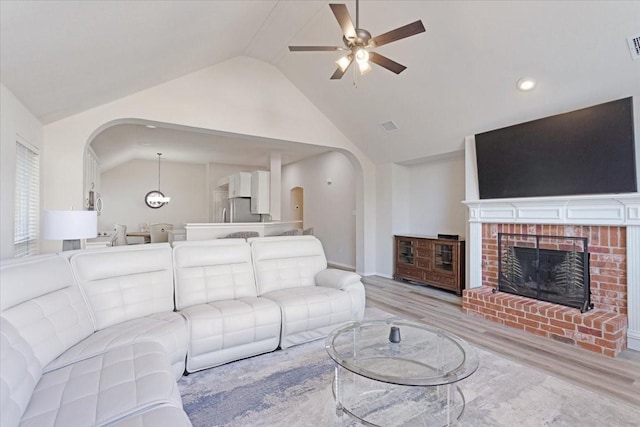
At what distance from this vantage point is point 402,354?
2135mm

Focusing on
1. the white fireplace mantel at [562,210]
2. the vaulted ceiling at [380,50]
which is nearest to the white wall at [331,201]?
the vaulted ceiling at [380,50]

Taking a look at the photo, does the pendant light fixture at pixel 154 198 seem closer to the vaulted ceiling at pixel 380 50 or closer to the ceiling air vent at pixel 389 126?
the vaulted ceiling at pixel 380 50

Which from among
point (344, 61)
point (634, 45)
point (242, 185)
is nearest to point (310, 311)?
point (344, 61)

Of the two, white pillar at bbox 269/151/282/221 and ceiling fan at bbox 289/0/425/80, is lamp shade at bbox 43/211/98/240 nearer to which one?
ceiling fan at bbox 289/0/425/80

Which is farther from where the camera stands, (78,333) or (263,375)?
(263,375)

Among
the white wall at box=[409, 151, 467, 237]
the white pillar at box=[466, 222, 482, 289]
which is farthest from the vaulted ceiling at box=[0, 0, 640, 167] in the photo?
the white pillar at box=[466, 222, 482, 289]

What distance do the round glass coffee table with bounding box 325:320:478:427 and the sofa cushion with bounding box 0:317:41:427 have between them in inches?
56.7

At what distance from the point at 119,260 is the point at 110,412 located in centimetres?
155

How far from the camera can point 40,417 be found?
1.24m

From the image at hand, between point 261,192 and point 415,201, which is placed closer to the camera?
point 415,201

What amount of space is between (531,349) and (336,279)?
190 cm

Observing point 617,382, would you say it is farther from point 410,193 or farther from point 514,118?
point 410,193

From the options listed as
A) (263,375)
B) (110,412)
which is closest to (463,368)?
(263,375)

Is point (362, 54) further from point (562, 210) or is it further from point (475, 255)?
point (475, 255)
